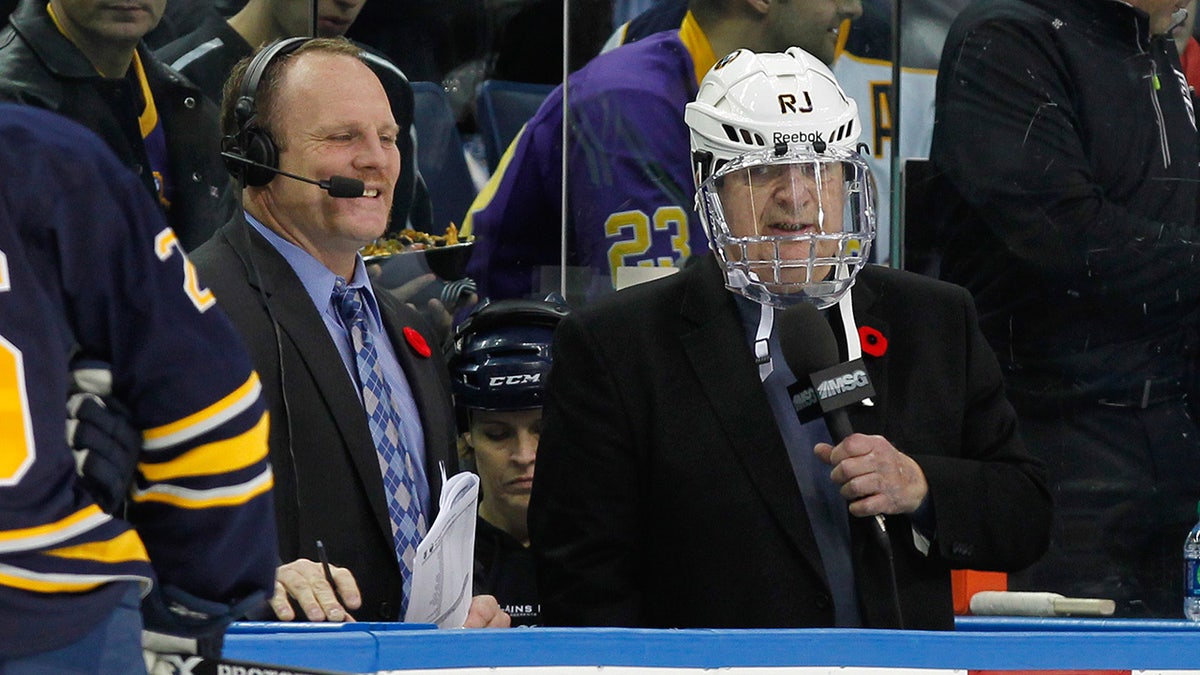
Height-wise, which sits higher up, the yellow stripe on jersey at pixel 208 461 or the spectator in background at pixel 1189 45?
the yellow stripe on jersey at pixel 208 461

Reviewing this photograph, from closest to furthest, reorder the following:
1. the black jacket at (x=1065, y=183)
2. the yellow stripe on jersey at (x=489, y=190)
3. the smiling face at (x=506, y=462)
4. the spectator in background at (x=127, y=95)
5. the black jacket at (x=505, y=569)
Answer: the black jacket at (x=505, y=569) < the smiling face at (x=506, y=462) < the spectator in background at (x=127, y=95) < the yellow stripe on jersey at (x=489, y=190) < the black jacket at (x=1065, y=183)

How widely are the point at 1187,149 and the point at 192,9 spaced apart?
2.38 m

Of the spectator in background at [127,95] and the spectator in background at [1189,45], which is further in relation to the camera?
the spectator in background at [1189,45]

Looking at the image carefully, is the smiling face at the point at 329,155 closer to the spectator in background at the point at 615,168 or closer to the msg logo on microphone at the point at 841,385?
the msg logo on microphone at the point at 841,385

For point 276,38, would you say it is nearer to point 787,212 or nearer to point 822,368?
point 787,212

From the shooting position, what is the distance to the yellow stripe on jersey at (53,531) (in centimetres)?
122

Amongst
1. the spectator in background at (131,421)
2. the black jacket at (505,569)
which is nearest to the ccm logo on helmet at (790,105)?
the black jacket at (505,569)

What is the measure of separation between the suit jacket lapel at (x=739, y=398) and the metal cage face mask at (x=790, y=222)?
0.15 ft

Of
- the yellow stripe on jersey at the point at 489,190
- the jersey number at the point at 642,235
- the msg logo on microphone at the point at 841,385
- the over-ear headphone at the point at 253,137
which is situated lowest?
the jersey number at the point at 642,235

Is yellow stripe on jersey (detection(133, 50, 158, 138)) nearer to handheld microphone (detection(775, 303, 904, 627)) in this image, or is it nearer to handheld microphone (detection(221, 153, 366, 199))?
handheld microphone (detection(221, 153, 366, 199))

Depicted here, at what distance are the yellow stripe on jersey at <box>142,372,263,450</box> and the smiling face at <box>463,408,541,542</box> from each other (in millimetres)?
1891

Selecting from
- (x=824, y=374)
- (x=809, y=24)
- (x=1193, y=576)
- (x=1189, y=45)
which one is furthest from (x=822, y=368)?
(x=1189, y=45)

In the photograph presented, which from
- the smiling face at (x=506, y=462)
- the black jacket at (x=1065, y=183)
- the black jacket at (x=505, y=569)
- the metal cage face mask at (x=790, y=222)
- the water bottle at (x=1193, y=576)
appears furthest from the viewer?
the black jacket at (x=1065, y=183)

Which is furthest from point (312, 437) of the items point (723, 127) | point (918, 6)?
point (918, 6)
